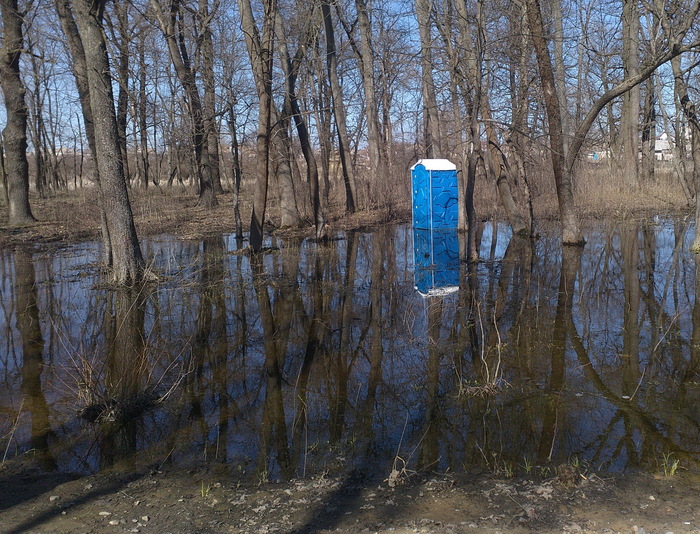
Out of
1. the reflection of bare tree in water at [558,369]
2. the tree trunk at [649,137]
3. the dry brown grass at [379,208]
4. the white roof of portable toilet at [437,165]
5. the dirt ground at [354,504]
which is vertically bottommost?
the dirt ground at [354,504]

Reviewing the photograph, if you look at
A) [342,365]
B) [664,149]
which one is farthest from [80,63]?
[664,149]

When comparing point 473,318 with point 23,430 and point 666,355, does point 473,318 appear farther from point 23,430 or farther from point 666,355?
point 23,430

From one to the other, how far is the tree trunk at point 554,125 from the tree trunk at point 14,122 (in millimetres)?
13865

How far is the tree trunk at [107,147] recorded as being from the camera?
991 cm

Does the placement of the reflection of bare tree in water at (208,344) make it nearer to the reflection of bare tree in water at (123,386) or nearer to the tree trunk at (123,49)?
the reflection of bare tree in water at (123,386)

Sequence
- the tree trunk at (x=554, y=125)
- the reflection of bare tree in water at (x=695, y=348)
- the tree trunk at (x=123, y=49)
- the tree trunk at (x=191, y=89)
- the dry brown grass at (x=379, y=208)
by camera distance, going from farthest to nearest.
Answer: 1. the dry brown grass at (x=379, y=208)
2. the tree trunk at (x=191, y=89)
3. the tree trunk at (x=554, y=125)
4. the tree trunk at (x=123, y=49)
5. the reflection of bare tree in water at (x=695, y=348)

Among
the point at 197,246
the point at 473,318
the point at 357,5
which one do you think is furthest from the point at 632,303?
the point at 357,5

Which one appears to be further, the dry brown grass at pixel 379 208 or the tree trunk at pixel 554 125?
the dry brown grass at pixel 379 208

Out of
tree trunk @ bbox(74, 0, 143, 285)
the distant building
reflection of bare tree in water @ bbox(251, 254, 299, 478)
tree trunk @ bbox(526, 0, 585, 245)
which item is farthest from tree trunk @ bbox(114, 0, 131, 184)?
the distant building

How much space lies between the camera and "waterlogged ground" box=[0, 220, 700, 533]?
3689 millimetres

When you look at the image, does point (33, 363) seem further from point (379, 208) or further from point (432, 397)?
point (379, 208)

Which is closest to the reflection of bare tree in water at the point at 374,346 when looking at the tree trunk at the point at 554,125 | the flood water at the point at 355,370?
the flood water at the point at 355,370

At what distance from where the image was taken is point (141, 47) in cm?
1128

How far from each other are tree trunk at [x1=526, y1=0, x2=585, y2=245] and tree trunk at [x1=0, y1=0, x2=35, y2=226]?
13865 millimetres
